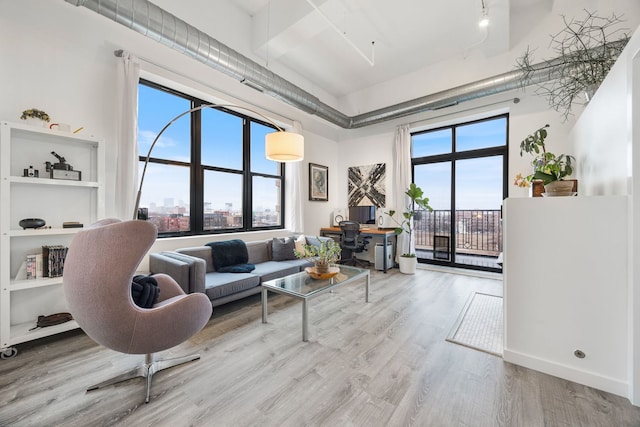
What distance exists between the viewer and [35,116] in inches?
87.0

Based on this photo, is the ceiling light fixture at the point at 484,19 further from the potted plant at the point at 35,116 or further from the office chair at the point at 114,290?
the potted plant at the point at 35,116

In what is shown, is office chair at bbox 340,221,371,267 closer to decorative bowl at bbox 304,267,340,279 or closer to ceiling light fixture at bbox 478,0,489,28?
decorative bowl at bbox 304,267,340,279

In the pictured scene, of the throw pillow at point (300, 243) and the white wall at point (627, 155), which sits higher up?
the white wall at point (627, 155)

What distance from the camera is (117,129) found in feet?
9.06

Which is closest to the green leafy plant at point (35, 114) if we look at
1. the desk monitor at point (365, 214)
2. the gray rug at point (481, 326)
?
the gray rug at point (481, 326)

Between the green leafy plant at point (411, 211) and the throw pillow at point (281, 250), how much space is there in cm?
209

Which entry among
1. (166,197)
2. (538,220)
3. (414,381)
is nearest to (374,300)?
(414,381)

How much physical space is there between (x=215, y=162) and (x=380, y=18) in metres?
3.14

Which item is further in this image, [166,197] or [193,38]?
[166,197]

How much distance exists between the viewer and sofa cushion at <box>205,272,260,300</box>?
2.70 metres

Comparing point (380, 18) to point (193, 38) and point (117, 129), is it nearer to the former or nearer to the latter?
point (193, 38)

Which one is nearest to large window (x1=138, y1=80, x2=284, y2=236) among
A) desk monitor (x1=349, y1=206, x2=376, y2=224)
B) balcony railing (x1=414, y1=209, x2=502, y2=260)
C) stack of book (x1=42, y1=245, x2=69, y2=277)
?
stack of book (x1=42, y1=245, x2=69, y2=277)

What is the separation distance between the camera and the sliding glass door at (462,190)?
15.0 feet

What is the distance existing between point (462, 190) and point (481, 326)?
9.98 feet
